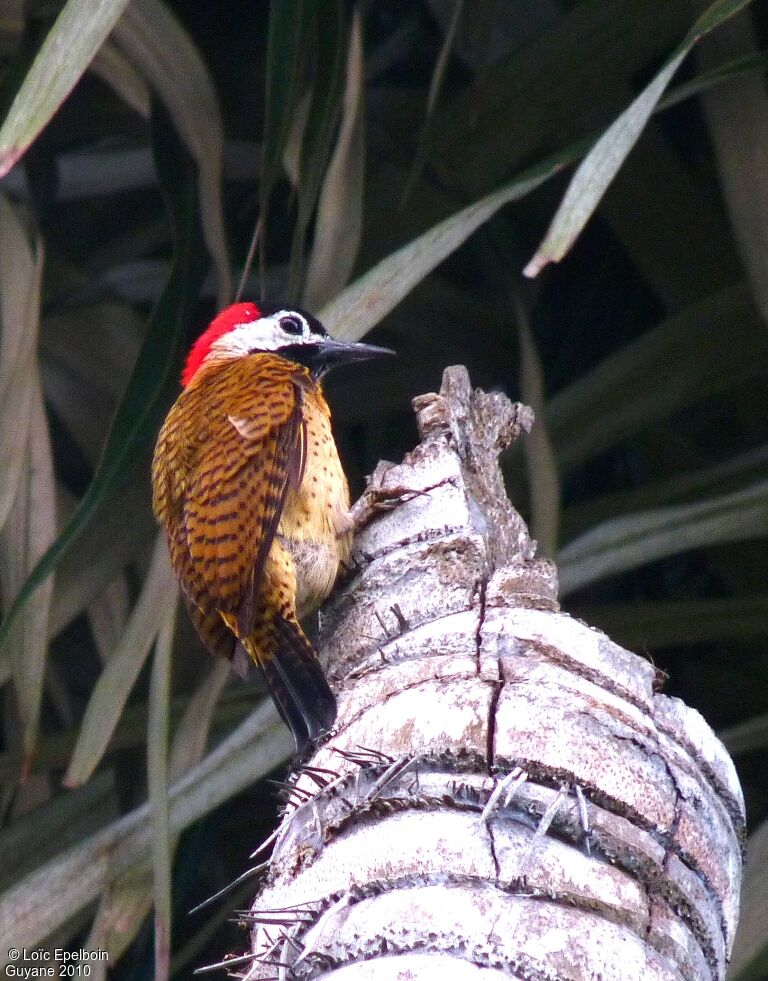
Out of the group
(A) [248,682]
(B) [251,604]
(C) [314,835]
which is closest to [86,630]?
(A) [248,682]

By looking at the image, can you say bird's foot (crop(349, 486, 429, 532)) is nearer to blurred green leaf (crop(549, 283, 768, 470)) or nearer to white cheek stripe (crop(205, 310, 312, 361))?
blurred green leaf (crop(549, 283, 768, 470))

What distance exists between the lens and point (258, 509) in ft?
11.3

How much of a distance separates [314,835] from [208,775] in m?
1.31

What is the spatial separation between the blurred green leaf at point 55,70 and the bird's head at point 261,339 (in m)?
1.47

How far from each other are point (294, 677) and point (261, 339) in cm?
192

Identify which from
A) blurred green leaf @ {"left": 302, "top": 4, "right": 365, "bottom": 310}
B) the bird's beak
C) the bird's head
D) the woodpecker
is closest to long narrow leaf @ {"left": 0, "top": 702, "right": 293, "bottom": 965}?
the woodpecker

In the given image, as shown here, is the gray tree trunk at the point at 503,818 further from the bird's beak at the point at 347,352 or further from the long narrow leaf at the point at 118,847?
the bird's beak at the point at 347,352

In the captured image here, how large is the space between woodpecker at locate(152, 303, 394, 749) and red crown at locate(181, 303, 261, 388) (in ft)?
0.35

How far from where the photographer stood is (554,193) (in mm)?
4641

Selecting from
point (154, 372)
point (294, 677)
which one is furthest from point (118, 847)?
point (154, 372)

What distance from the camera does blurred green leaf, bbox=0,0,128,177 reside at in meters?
2.51

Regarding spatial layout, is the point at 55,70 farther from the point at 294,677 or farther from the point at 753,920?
the point at 753,920

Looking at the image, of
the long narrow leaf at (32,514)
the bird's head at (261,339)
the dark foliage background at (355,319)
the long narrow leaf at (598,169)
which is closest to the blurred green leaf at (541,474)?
the dark foliage background at (355,319)

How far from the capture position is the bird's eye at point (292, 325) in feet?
14.6
